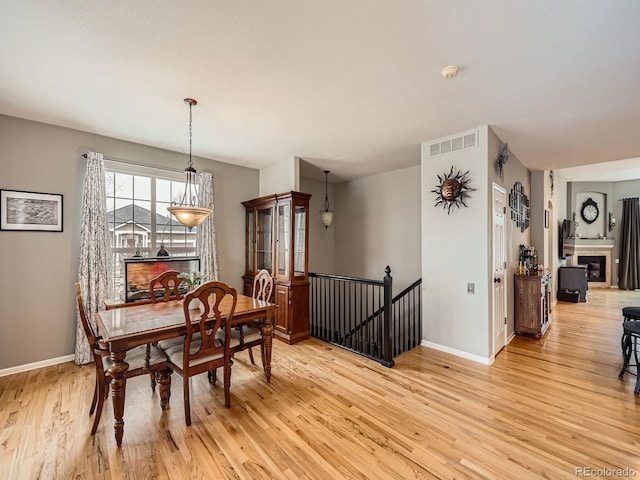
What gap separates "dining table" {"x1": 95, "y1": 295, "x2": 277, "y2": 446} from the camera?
2.06 metres

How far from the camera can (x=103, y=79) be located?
8.10 feet

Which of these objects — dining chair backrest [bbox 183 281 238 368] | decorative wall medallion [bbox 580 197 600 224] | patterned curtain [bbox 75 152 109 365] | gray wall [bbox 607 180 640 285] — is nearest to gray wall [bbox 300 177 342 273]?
patterned curtain [bbox 75 152 109 365]

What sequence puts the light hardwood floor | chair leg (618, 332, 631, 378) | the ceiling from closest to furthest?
1. the ceiling
2. the light hardwood floor
3. chair leg (618, 332, 631, 378)

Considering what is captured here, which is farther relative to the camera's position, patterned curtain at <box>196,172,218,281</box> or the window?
patterned curtain at <box>196,172,218,281</box>

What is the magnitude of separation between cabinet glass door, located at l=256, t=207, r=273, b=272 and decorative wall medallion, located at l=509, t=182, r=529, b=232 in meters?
3.82

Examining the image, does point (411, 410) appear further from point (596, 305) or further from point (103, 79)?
point (596, 305)

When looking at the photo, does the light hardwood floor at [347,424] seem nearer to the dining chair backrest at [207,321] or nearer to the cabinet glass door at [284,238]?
the dining chair backrest at [207,321]

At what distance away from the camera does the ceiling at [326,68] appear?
174cm

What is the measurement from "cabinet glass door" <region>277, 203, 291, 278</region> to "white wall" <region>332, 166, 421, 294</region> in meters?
2.24

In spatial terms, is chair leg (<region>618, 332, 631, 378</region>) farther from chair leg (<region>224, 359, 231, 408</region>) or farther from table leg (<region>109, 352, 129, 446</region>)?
table leg (<region>109, 352, 129, 446</region>)

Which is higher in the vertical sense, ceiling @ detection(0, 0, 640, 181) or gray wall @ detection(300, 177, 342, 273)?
ceiling @ detection(0, 0, 640, 181)

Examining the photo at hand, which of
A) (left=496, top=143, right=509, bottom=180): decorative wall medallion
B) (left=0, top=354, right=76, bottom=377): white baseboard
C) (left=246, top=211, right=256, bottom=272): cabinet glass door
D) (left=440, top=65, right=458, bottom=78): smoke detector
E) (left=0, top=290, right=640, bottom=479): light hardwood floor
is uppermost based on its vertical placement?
(left=440, top=65, right=458, bottom=78): smoke detector

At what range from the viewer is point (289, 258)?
4277 millimetres

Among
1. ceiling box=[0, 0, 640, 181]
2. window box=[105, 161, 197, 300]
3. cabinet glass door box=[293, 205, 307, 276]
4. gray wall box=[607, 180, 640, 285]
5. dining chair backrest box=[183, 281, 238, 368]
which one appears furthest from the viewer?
gray wall box=[607, 180, 640, 285]
